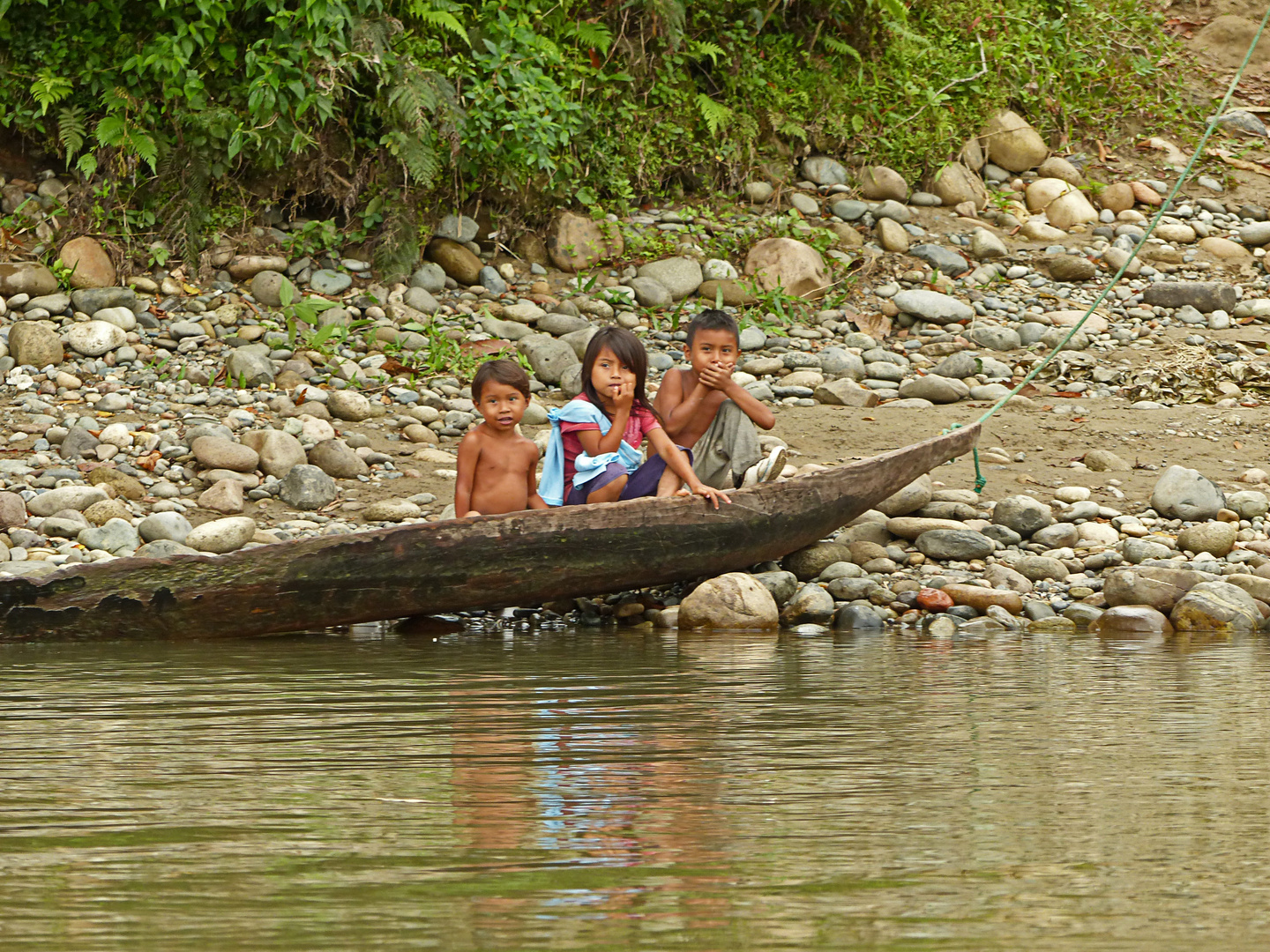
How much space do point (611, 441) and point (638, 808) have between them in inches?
140

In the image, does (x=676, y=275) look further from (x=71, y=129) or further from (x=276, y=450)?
(x=71, y=129)

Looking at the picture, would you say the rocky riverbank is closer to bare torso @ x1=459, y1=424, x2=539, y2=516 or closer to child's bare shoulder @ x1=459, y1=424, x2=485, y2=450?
bare torso @ x1=459, y1=424, x2=539, y2=516

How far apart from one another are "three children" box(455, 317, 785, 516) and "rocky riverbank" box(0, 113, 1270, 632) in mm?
370

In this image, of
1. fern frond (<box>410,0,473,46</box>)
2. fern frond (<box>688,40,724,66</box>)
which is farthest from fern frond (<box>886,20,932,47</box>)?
fern frond (<box>410,0,473,46</box>)

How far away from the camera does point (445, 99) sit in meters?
9.44

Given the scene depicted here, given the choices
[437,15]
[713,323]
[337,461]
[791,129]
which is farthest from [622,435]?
[791,129]

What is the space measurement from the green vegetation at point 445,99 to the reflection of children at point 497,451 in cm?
378

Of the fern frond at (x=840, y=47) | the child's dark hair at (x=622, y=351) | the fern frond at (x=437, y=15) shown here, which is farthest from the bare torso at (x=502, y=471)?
the fern frond at (x=840, y=47)

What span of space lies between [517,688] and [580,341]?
17.2 ft

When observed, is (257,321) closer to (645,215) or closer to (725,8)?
(645,215)

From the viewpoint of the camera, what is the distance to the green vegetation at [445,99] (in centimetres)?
917

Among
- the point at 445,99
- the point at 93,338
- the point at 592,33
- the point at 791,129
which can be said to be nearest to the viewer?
the point at 93,338

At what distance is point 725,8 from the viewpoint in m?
11.2

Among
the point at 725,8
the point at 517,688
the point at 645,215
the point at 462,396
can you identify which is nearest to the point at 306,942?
the point at 517,688
